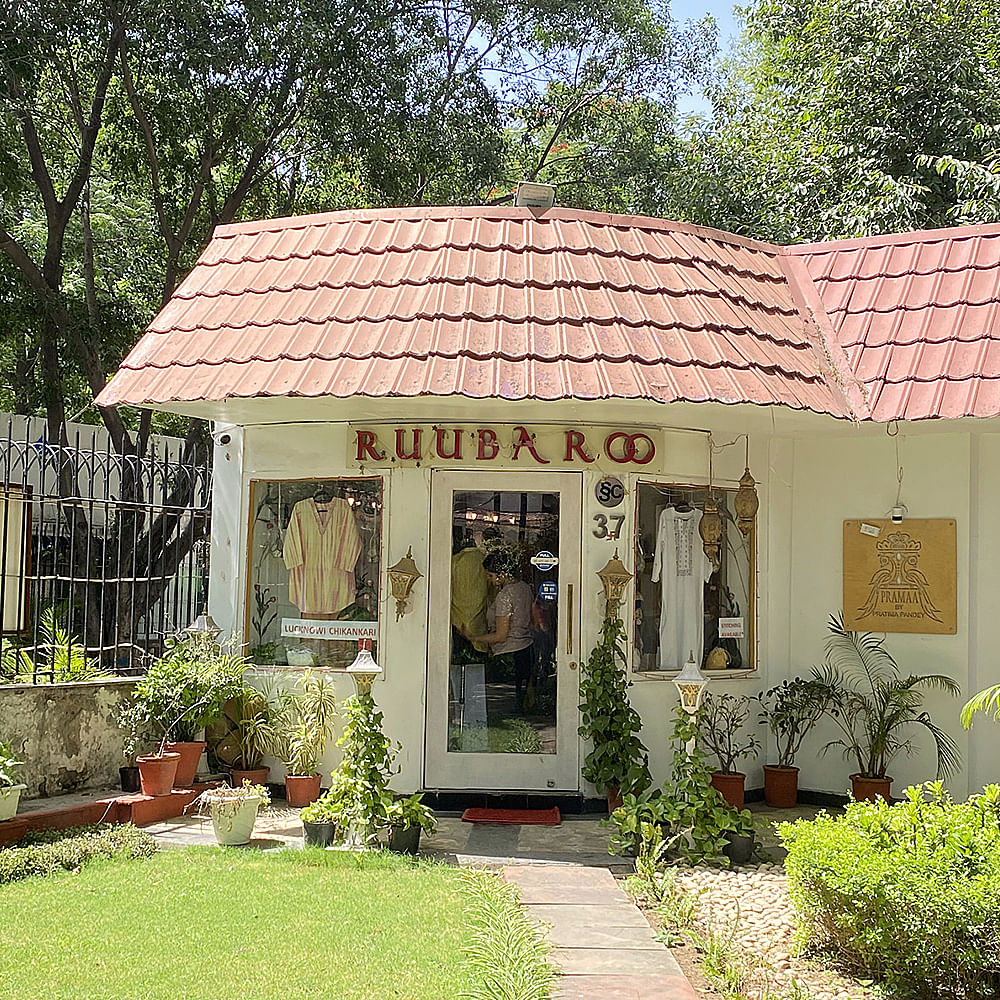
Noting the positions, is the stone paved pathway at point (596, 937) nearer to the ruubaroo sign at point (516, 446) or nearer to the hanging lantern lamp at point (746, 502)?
the ruubaroo sign at point (516, 446)

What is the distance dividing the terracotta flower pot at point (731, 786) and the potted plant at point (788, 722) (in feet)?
2.07

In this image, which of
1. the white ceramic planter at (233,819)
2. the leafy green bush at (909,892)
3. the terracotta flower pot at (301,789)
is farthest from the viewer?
the terracotta flower pot at (301,789)

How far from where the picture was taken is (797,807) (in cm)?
958

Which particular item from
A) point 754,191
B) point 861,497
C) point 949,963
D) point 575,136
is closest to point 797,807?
point 861,497

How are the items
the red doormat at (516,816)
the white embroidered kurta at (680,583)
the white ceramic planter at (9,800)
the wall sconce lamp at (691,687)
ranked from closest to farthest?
the white ceramic planter at (9,800), the wall sconce lamp at (691,687), the red doormat at (516,816), the white embroidered kurta at (680,583)

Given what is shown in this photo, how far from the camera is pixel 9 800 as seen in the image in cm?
745

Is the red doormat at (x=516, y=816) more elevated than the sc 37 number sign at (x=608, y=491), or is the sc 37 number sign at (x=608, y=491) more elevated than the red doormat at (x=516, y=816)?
the sc 37 number sign at (x=608, y=491)

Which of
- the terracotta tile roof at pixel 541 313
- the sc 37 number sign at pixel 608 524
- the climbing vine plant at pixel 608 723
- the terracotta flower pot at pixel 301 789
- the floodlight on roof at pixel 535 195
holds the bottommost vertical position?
the terracotta flower pot at pixel 301 789

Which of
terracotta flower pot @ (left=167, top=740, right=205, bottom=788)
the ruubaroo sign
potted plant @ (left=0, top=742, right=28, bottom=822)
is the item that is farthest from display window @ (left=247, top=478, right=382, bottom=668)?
potted plant @ (left=0, top=742, right=28, bottom=822)

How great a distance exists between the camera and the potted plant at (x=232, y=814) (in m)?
7.62

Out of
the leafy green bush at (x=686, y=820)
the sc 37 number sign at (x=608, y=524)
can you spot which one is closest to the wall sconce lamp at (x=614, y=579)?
the sc 37 number sign at (x=608, y=524)

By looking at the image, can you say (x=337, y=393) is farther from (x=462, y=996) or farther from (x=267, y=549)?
(x=462, y=996)

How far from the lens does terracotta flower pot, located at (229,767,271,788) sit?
30.0ft

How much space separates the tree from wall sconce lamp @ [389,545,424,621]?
971cm
